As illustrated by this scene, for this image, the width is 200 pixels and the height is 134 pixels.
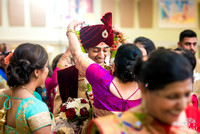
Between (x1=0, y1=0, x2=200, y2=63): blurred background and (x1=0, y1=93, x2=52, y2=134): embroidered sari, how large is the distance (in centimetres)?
795

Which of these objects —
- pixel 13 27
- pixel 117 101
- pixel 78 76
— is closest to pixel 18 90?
pixel 117 101

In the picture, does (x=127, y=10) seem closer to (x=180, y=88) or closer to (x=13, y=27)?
(x=13, y=27)

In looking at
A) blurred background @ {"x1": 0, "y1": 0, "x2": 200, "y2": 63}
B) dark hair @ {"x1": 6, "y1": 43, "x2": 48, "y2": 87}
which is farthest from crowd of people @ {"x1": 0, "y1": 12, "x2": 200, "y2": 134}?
blurred background @ {"x1": 0, "y1": 0, "x2": 200, "y2": 63}

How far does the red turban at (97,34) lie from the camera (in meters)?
2.54

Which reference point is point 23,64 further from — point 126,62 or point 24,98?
point 126,62

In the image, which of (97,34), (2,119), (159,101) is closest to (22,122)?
(2,119)

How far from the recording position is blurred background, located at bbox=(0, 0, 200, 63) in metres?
9.83

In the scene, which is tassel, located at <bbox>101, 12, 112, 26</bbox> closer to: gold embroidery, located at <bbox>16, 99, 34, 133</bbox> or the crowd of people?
the crowd of people

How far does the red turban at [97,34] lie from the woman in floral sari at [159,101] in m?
1.53

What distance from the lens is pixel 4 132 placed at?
164 centimetres

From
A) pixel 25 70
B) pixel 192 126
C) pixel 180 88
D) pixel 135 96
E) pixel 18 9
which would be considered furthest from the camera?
pixel 18 9

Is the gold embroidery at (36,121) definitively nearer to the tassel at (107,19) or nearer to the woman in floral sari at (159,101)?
the woman in floral sari at (159,101)

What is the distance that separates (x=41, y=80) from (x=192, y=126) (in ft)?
3.23

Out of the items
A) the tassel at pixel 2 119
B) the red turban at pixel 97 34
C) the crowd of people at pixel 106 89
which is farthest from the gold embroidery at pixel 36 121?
the red turban at pixel 97 34
